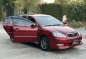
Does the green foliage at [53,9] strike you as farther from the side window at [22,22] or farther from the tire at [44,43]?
the tire at [44,43]

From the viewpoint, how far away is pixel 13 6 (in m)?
33.1

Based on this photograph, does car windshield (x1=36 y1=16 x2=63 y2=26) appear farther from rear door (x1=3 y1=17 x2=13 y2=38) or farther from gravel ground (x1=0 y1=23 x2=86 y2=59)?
rear door (x1=3 y1=17 x2=13 y2=38)

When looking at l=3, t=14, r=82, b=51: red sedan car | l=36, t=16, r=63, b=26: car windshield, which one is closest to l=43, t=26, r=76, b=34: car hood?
l=3, t=14, r=82, b=51: red sedan car

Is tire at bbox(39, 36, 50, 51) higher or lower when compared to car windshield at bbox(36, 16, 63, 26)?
lower

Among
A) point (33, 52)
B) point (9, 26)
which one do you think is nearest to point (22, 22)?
point (9, 26)

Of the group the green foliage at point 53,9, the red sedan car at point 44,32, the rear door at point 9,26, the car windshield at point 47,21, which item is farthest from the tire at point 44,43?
the green foliage at point 53,9

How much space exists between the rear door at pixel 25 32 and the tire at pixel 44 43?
0.38 meters

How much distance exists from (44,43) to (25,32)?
3.50ft

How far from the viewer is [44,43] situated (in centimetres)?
1146

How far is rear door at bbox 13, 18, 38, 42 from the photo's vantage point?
11852 mm

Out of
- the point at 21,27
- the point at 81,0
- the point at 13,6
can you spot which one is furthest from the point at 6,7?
the point at 21,27

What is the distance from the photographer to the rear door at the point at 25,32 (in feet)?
38.9

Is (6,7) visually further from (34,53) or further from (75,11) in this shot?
(34,53)

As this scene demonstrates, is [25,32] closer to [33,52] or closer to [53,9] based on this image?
[33,52]
